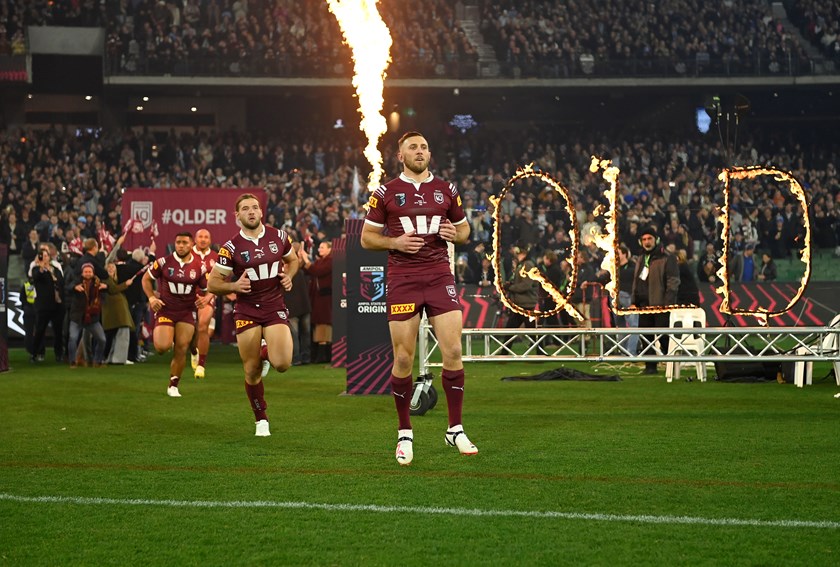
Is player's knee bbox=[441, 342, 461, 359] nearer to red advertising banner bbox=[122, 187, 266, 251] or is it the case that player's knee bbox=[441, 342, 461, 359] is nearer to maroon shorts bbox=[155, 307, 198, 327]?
maroon shorts bbox=[155, 307, 198, 327]

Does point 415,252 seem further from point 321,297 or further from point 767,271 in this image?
point 767,271

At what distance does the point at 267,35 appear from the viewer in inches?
1859

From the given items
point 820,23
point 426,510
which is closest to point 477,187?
point 820,23

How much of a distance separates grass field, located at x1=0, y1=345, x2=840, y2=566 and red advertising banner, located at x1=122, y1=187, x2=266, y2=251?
413 inches

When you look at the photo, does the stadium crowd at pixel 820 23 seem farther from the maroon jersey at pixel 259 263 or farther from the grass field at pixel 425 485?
the maroon jersey at pixel 259 263

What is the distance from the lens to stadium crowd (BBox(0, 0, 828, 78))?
46031mm

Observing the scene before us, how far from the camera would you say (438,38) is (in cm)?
4775

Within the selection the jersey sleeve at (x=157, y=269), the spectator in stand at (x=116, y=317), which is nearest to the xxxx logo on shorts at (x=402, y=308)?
the jersey sleeve at (x=157, y=269)

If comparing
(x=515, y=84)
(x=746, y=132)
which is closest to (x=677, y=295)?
(x=515, y=84)

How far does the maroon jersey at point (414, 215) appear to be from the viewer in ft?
30.6

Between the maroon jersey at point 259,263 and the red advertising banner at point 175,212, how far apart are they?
520 inches

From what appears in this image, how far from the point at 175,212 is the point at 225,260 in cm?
1386

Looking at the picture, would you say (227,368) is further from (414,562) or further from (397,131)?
(397,131)

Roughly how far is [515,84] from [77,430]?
122 ft
